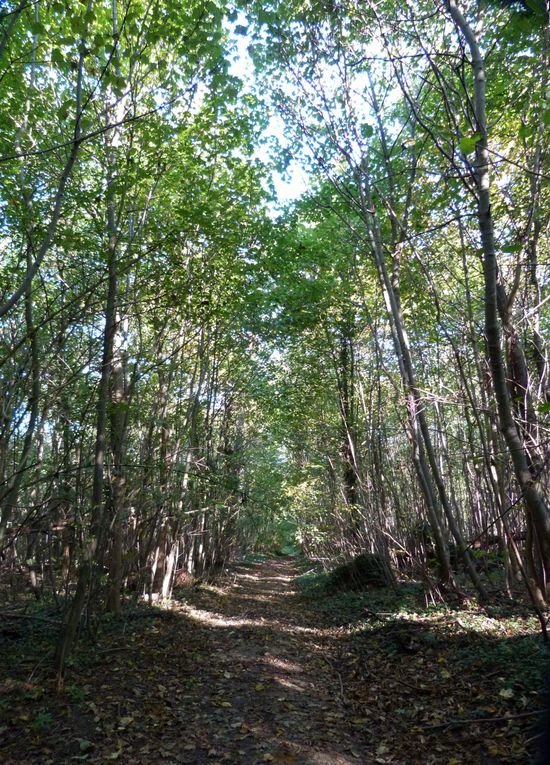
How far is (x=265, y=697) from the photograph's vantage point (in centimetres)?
529

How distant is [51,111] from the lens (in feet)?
23.0

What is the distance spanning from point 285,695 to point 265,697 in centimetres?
23

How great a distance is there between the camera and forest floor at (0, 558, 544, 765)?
12.9 feet

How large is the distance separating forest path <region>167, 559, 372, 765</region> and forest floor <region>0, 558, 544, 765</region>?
0.02 m

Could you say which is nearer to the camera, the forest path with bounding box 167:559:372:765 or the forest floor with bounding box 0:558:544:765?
the forest floor with bounding box 0:558:544:765

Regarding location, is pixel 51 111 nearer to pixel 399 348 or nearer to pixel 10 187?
pixel 10 187

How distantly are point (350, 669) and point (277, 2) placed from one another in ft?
30.4

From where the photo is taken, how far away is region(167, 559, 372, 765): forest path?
4.03 metres

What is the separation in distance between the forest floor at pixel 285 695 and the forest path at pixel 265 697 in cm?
2

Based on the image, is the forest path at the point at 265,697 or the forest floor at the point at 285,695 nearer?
the forest floor at the point at 285,695

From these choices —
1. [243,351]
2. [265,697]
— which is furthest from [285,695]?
[243,351]

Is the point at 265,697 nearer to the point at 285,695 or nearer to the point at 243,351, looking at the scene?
the point at 285,695

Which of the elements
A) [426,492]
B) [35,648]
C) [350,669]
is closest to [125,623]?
[35,648]

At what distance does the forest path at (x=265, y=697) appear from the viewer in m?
4.03
